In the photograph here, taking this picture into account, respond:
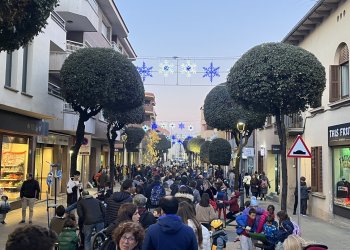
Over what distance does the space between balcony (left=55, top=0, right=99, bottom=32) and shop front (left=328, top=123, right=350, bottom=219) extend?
15.2m

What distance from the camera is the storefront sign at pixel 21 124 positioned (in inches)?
711

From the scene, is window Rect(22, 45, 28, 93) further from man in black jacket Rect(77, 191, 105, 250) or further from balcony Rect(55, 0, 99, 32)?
man in black jacket Rect(77, 191, 105, 250)

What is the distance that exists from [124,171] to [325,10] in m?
36.1

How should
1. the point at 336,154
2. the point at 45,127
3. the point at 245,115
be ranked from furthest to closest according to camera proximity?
the point at 245,115 < the point at 45,127 < the point at 336,154

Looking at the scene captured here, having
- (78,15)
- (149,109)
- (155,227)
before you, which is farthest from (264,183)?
(149,109)

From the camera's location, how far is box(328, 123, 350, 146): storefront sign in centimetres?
1746

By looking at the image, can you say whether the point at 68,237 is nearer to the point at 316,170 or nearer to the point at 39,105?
the point at 39,105

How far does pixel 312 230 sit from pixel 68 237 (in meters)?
11.2

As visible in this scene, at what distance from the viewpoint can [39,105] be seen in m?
20.4

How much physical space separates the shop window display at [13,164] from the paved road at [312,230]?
1082 mm

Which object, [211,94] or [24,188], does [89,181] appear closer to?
[211,94]

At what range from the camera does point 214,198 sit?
17234 millimetres

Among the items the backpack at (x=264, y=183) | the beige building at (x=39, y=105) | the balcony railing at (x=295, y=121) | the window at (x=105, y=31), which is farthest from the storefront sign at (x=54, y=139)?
the balcony railing at (x=295, y=121)

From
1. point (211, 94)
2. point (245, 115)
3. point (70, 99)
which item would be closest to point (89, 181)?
point (211, 94)
